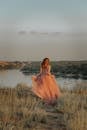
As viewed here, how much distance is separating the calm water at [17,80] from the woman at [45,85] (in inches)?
1.9

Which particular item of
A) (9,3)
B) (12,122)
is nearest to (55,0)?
(9,3)

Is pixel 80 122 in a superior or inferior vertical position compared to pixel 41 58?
inferior

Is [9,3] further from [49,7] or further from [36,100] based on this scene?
[36,100]

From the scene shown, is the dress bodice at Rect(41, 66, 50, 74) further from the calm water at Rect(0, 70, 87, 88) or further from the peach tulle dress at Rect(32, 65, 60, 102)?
the calm water at Rect(0, 70, 87, 88)

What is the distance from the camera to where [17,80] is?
116 inches

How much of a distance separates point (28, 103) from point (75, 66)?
1.59 feet

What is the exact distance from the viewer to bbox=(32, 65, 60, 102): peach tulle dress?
2.94 m

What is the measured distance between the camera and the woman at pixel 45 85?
2934 mm

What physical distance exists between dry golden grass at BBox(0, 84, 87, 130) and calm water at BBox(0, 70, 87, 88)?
0.04 m

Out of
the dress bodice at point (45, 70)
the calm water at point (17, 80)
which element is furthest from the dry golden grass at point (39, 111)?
the dress bodice at point (45, 70)

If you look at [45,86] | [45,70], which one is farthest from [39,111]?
[45,70]

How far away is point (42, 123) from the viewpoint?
2.82 meters

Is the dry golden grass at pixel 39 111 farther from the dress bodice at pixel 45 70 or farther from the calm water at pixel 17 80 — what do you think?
the dress bodice at pixel 45 70

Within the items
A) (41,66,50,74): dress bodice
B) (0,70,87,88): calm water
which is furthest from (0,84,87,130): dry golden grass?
(41,66,50,74): dress bodice
